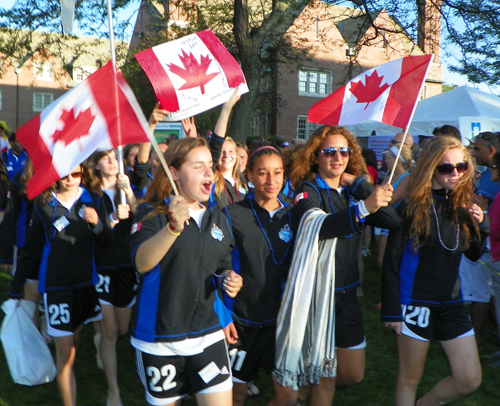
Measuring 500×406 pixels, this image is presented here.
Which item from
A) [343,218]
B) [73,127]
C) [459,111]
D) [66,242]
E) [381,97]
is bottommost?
[66,242]

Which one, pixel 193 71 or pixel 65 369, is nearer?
pixel 65 369

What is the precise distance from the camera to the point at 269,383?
4.82m

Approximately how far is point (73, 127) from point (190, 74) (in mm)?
1304

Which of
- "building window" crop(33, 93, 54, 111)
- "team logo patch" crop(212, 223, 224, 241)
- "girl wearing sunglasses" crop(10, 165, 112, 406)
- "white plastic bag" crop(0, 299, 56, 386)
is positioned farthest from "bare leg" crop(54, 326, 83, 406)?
"building window" crop(33, 93, 54, 111)

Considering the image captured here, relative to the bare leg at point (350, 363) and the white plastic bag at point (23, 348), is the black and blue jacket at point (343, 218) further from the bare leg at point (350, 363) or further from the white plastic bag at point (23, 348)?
the white plastic bag at point (23, 348)

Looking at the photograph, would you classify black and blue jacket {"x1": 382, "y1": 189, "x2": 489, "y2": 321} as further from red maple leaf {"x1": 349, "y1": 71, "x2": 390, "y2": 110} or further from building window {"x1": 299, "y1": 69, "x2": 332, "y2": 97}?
building window {"x1": 299, "y1": 69, "x2": 332, "y2": 97}

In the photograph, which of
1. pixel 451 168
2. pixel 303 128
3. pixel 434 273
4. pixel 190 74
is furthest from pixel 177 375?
pixel 303 128

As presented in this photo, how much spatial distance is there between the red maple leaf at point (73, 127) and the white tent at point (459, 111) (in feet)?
29.1

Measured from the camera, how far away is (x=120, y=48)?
15.2 meters

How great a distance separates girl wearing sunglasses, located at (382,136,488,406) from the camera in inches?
134

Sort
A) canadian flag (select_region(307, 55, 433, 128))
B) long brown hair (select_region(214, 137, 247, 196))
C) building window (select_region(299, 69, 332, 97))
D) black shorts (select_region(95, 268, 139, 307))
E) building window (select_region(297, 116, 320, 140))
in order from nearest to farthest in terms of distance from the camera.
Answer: canadian flag (select_region(307, 55, 433, 128)) < black shorts (select_region(95, 268, 139, 307)) < long brown hair (select_region(214, 137, 247, 196)) < building window (select_region(299, 69, 332, 97)) < building window (select_region(297, 116, 320, 140))

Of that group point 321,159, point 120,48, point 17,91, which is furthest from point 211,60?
point 17,91

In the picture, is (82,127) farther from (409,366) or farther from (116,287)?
(409,366)

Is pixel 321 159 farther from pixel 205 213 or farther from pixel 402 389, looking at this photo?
pixel 402 389
